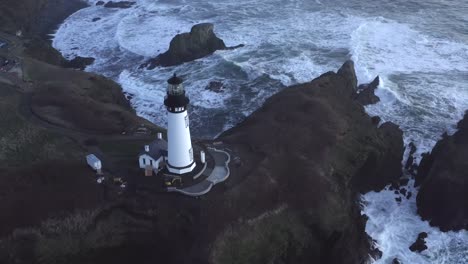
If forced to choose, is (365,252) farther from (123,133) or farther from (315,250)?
(123,133)

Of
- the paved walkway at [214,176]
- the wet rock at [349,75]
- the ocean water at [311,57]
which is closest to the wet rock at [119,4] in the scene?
the ocean water at [311,57]

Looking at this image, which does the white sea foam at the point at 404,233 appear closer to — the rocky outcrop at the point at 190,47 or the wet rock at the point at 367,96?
the wet rock at the point at 367,96

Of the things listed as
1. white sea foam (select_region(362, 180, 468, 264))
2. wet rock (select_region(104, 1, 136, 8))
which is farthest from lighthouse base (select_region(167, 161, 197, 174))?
wet rock (select_region(104, 1, 136, 8))

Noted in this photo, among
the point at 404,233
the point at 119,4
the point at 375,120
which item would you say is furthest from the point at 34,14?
the point at 404,233

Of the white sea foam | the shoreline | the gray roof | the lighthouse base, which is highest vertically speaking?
the gray roof

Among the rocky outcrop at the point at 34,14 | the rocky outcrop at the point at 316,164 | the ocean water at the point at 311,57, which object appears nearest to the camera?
the rocky outcrop at the point at 316,164

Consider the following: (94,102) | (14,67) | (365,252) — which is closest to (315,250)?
(365,252)

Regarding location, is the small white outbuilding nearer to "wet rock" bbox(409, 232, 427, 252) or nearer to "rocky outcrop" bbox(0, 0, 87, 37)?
"wet rock" bbox(409, 232, 427, 252)
